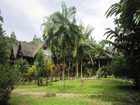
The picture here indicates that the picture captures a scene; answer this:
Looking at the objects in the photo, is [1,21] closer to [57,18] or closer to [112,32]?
[112,32]

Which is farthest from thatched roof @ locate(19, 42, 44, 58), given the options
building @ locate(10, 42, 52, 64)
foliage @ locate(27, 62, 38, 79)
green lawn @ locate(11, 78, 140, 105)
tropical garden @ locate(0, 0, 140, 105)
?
green lawn @ locate(11, 78, 140, 105)

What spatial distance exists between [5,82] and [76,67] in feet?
121

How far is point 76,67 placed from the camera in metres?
55.7

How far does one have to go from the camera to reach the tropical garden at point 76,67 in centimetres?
2036

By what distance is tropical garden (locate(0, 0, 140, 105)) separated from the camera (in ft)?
66.8

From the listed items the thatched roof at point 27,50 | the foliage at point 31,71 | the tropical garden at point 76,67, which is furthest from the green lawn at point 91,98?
the thatched roof at point 27,50

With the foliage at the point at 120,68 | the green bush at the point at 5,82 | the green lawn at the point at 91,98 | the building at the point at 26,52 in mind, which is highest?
the building at the point at 26,52

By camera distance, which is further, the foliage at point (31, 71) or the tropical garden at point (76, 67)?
the foliage at point (31, 71)

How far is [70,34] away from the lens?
129 feet

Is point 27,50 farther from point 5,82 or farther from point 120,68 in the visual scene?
point 5,82

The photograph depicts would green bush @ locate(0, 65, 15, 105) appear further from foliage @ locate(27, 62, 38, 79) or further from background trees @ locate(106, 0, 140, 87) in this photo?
foliage @ locate(27, 62, 38, 79)

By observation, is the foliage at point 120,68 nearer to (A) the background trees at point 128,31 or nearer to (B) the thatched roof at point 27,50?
(A) the background trees at point 128,31

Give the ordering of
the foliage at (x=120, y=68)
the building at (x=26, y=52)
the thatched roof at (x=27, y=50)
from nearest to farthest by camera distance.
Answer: the foliage at (x=120, y=68), the thatched roof at (x=27, y=50), the building at (x=26, y=52)

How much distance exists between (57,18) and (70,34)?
2.70 meters
